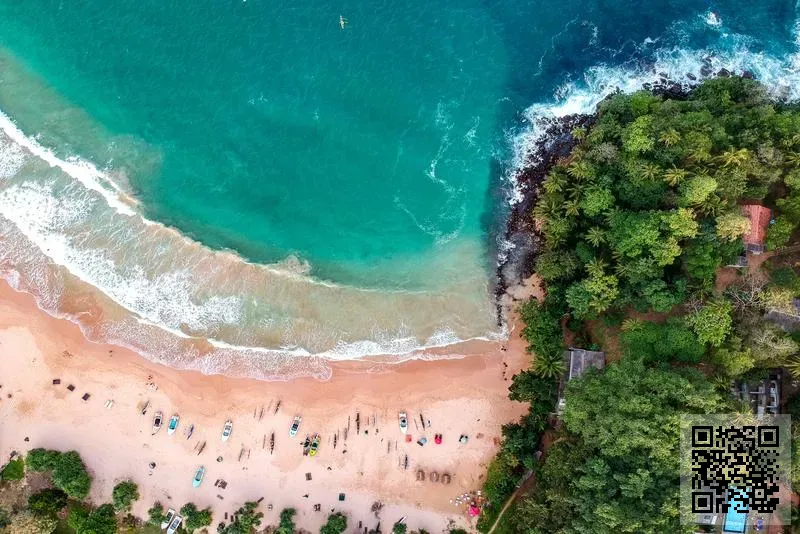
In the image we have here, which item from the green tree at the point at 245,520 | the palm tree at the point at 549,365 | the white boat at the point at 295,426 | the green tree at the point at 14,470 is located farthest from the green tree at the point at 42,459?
the palm tree at the point at 549,365

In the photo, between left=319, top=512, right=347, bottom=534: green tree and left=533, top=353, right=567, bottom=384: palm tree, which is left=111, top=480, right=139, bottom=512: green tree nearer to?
left=319, top=512, right=347, bottom=534: green tree

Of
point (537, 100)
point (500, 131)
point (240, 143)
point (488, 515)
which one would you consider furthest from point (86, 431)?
point (537, 100)

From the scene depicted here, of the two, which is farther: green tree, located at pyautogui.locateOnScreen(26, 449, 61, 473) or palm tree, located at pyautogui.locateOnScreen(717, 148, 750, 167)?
green tree, located at pyautogui.locateOnScreen(26, 449, 61, 473)

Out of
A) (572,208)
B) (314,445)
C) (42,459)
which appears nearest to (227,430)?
(314,445)

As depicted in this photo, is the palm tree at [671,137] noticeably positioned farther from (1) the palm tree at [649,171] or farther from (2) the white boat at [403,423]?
(2) the white boat at [403,423]

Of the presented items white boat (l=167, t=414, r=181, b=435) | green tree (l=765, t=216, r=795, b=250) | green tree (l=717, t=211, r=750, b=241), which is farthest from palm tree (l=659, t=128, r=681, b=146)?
white boat (l=167, t=414, r=181, b=435)

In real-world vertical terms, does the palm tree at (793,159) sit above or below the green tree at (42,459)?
above
